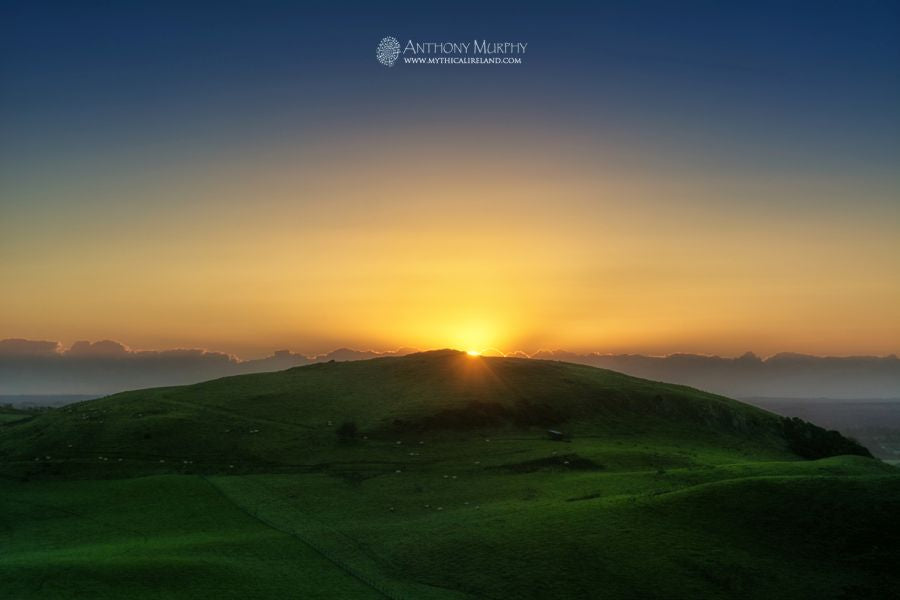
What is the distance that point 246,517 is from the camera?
219 feet

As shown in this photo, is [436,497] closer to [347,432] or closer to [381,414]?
[347,432]

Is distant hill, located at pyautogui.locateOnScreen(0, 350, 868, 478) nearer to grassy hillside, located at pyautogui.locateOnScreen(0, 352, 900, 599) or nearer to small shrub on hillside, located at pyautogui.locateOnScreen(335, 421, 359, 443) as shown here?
small shrub on hillside, located at pyautogui.locateOnScreen(335, 421, 359, 443)

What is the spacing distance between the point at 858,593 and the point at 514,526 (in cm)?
2692

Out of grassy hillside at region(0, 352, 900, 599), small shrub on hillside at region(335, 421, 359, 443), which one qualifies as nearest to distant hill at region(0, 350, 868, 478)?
small shrub on hillside at region(335, 421, 359, 443)

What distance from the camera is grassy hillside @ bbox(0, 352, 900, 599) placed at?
48500 mm

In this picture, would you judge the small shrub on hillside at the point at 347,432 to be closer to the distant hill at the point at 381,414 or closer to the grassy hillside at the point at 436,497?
the distant hill at the point at 381,414

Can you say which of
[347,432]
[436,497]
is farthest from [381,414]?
[436,497]

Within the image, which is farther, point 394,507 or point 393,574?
point 394,507

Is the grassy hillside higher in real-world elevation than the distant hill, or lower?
lower

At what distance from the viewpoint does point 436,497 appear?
7344 cm

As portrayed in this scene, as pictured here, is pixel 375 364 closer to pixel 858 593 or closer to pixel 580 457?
pixel 580 457

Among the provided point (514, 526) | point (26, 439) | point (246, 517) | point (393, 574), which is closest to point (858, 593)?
point (514, 526)

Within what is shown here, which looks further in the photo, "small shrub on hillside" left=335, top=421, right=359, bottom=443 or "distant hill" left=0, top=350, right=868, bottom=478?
"small shrub on hillside" left=335, top=421, right=359, bottom=443

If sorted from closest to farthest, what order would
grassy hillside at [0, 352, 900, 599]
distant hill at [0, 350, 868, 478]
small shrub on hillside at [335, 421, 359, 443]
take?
grassy hillside at [0, 352, 900, 599] < distant hill at [0, 350, 868, 478] < small shrub on hillside at [335, 421, 359, 443]
